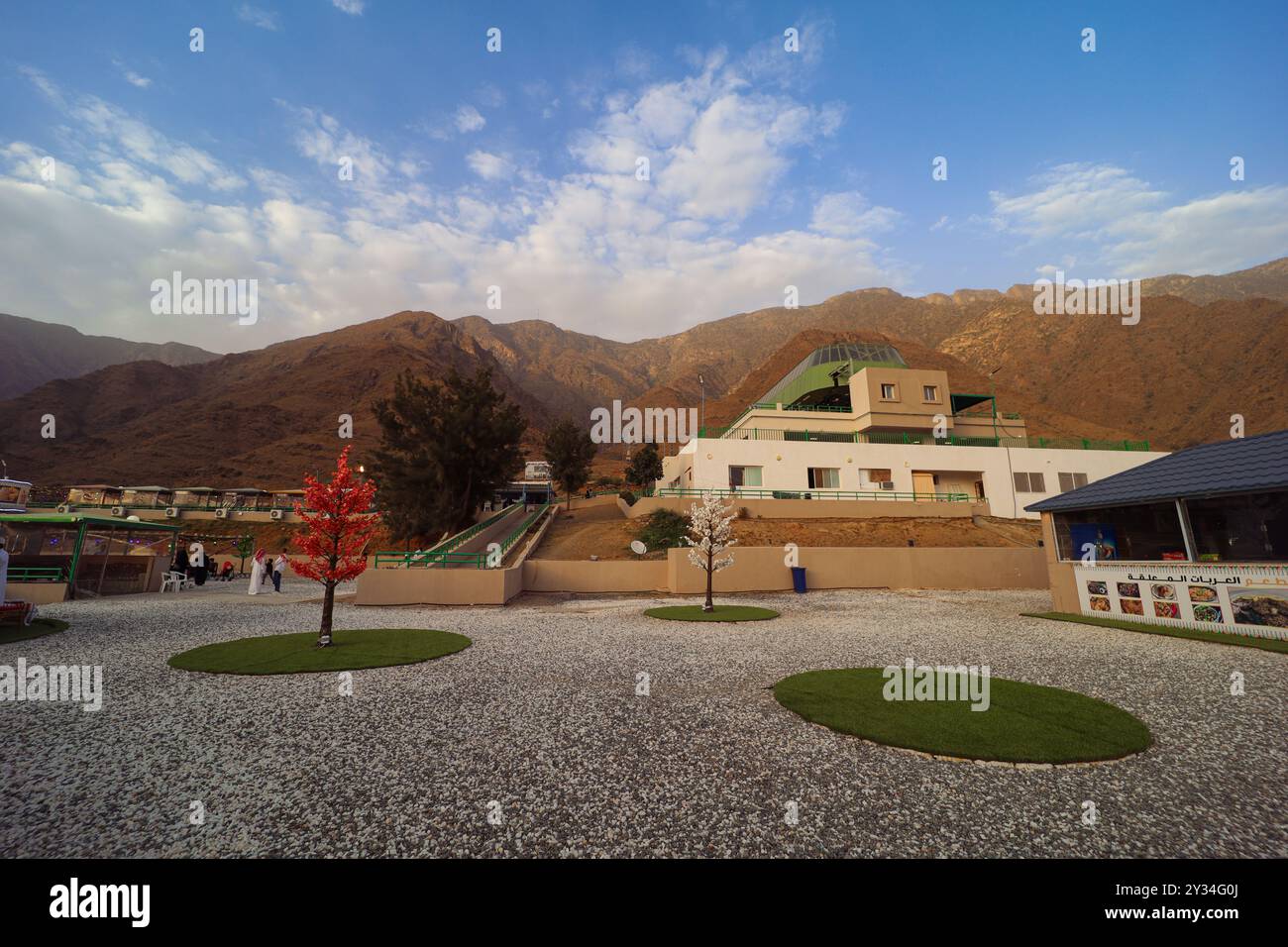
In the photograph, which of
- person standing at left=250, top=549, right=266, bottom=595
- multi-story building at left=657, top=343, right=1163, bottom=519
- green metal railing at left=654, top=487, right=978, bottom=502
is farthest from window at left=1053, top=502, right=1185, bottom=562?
person standing at left=250, top=549, right=266, bottom=595

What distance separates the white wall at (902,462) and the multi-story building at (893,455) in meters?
0.08

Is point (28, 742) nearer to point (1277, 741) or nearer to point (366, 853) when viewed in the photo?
point (366, 853)

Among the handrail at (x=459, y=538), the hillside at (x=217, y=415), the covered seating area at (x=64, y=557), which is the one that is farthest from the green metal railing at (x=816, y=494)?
the hillside at (x=217, y=415)

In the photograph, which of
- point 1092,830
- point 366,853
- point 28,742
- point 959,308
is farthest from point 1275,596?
Answer: point 959,308

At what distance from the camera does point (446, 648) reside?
40.7ft

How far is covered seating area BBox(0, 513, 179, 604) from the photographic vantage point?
2084 cm

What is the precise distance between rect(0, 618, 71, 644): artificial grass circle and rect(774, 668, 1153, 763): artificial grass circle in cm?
2004

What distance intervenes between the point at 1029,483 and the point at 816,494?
20184 millimetres

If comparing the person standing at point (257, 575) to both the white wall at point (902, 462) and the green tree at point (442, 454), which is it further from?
the white wall at point (902, 462)

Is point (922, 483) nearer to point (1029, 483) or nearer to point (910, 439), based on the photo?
point (910, 439)

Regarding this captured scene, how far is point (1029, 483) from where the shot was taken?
41.9 m

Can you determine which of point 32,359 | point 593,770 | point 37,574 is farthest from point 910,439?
point 32,359

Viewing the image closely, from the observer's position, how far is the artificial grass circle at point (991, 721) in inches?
247

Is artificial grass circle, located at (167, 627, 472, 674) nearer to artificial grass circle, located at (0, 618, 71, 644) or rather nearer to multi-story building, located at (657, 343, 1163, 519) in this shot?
artificial grass circle, located at (0, 618, 71, 644)
